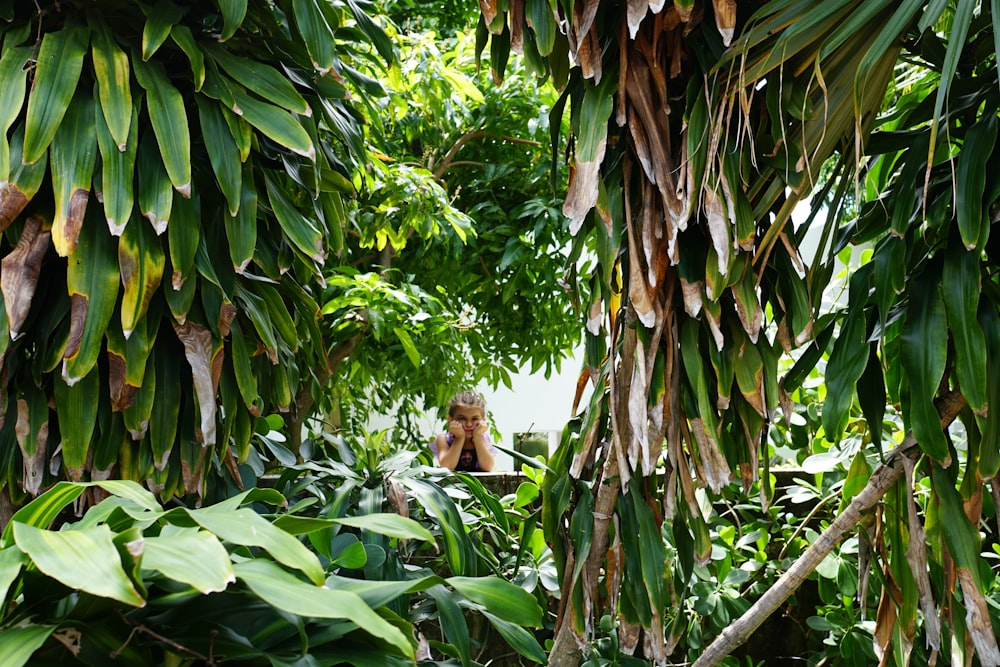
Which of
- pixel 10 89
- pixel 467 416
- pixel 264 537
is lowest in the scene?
pixel 264 537

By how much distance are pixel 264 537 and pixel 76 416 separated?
2.43 feet

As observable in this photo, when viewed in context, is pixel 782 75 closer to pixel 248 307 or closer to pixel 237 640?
pixel 248 307

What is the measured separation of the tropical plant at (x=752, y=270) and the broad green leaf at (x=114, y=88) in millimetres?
555

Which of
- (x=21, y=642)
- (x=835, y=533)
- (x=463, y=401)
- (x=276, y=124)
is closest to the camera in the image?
(x=21, y=642)

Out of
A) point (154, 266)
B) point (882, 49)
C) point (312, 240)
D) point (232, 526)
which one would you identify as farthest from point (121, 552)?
point (882, 49)

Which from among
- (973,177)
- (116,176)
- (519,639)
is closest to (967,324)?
(973,177)

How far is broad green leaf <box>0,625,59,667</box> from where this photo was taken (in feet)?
1.86

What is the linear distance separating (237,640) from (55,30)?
1108 mm

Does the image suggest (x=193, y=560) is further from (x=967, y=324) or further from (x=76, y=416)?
(x=967, y=324)

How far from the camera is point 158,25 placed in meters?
1.26

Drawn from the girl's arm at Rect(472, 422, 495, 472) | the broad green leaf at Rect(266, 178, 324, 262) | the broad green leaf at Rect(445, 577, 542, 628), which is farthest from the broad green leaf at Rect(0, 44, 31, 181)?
the girl's arm at Rect(472, 422, 495, 472)

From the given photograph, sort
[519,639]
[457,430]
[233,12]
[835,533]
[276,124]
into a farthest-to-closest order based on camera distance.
Answer: [457,430]
[835,533]
[276,124]
[233,12]
[519,639]

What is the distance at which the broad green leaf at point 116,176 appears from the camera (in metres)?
1.18

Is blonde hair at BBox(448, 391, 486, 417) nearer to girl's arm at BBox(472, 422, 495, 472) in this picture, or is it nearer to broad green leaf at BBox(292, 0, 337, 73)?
girl's arm at BBox(472, 422, 495, 472)
